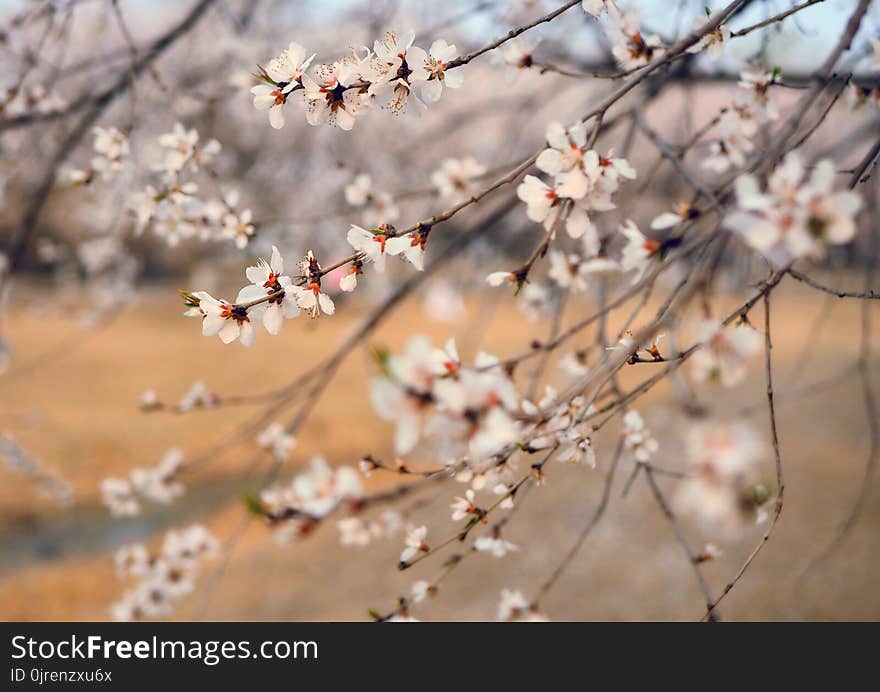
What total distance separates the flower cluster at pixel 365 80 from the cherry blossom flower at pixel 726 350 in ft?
1.70

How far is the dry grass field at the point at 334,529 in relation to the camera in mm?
3150

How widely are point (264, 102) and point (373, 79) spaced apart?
0.59 feet

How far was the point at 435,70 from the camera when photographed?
0.97 m

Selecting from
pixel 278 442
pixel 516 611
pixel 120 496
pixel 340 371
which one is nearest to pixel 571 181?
pixel 516 611

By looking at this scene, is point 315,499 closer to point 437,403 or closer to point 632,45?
point 437,403

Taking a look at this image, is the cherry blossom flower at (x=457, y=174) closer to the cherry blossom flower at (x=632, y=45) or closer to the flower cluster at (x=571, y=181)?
the cherry blossom flower at (x=632, y=45)

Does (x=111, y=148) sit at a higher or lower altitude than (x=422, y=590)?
higher

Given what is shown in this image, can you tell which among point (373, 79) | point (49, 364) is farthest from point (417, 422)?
point (49, 364)

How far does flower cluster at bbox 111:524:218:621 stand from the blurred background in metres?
0.15

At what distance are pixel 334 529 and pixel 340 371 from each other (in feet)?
17.8

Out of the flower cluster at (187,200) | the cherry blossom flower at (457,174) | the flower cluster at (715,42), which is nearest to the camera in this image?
the flower cluster at (715,42)

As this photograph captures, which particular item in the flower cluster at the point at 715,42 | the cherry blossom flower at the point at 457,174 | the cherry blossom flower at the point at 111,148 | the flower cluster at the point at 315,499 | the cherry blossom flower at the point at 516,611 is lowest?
the flower cluster at the point at 315,499

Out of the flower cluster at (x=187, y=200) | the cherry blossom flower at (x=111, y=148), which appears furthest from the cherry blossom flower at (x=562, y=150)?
the cherry blossom flower at (x=111, y=148)
